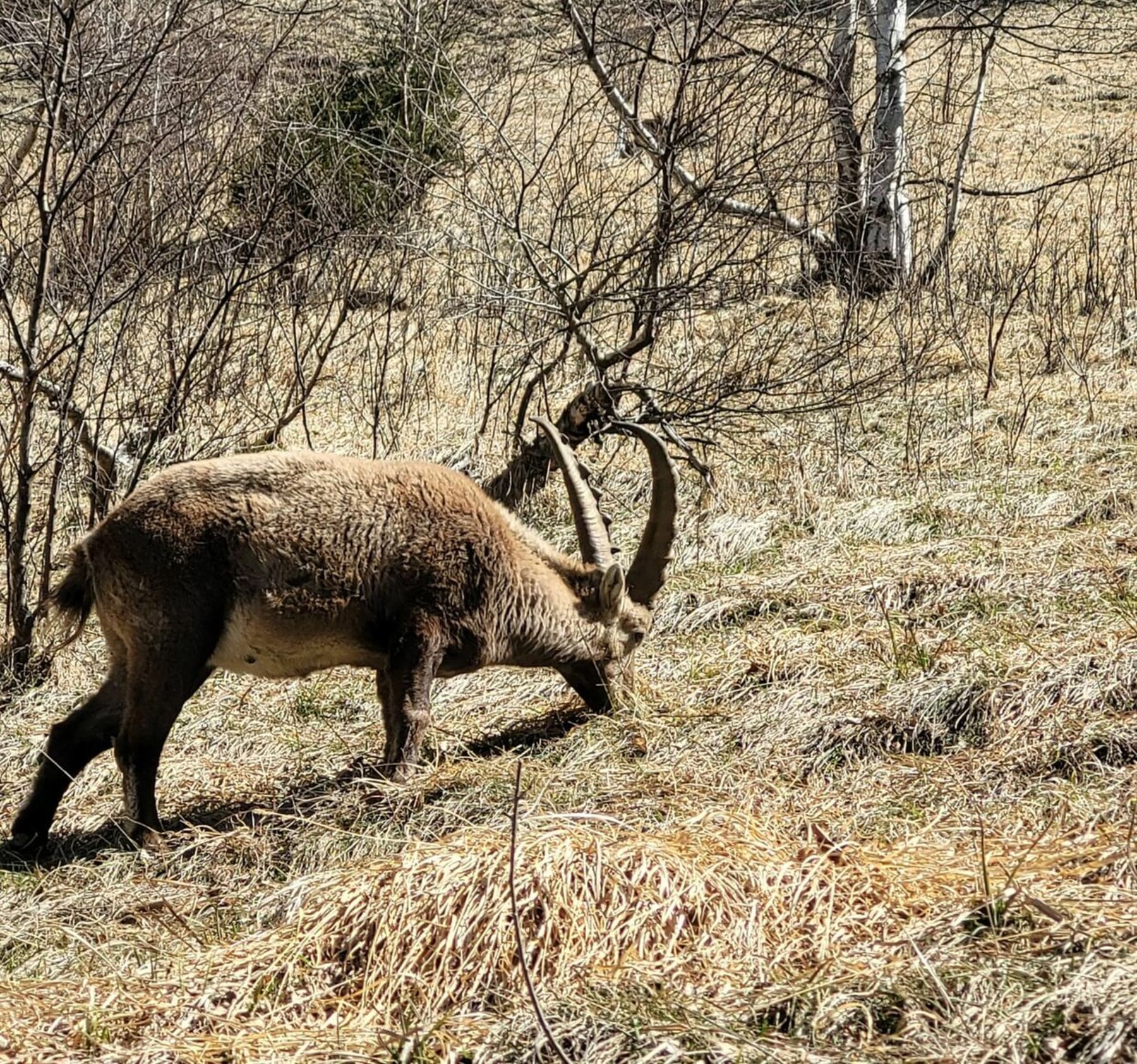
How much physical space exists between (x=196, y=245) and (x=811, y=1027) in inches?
315

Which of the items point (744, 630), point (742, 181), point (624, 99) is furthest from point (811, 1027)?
point (624, 99)

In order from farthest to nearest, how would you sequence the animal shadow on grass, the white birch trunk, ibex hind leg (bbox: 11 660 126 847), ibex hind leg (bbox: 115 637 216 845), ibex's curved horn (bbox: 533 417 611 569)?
the white birch trunk
ibex's curved horn (bbox: 533 417 611 569)
ibex hind leg (bbox: 11 660 126 847)
the animal shadow on grass
ibex hind leg (bbox: 115 637 216 845)

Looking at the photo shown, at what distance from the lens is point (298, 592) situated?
673 cm

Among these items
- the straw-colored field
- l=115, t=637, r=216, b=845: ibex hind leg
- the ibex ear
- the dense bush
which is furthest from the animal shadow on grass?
the dense bush

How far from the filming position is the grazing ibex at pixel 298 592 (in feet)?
21.4

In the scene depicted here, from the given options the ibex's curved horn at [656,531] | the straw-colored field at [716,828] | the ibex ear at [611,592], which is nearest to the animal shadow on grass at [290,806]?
the straw-colored field at [716,828]

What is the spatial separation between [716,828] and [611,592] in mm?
2481

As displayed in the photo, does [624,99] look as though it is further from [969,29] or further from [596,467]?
[969,29]

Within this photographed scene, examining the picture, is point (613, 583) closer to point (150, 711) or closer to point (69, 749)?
point (150, 711)

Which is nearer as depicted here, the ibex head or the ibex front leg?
the ibex front leg

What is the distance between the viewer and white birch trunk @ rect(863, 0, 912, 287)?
1344cm

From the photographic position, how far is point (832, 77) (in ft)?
36.3

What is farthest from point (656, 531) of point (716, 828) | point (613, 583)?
point (716, 828)

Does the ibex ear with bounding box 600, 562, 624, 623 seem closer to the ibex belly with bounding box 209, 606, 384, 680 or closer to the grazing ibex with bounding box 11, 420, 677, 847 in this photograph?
the grazing ibex with bounding box 11, 420, 677, 847
